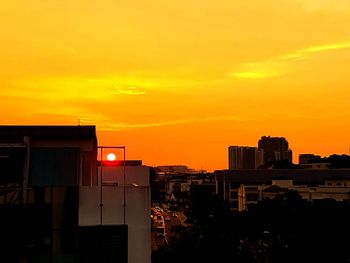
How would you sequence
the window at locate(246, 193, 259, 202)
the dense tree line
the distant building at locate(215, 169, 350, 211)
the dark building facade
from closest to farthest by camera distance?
the dark building facade < the dense tree line < the window at locate(246, 193, 259, 202) < the distant building at locate(215, 169, 350, 211)

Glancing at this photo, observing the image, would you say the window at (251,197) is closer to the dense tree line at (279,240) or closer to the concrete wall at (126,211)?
the dense tree line at (279,240)

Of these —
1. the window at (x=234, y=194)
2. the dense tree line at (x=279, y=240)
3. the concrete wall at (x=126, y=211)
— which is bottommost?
the dense tree line at (x=279, y=240)

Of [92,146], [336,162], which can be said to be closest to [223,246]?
[92,146]

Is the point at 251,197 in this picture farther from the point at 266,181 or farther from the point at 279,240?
the point at 279,240

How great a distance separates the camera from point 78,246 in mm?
16953

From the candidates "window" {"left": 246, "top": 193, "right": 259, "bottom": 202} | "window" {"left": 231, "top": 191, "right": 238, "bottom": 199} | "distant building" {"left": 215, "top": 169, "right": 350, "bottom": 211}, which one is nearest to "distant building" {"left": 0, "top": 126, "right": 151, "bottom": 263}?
"distant building" {"left": 215, "top": 169, "right": 350, "bottom": 211}

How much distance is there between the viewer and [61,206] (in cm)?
1694

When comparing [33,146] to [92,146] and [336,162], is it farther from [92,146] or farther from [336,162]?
[336,162]

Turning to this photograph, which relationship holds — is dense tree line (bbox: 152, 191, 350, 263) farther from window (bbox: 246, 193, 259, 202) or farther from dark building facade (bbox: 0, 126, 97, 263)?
window (bbox: 246, 193, 259, 202)

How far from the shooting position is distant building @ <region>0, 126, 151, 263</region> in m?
16.6

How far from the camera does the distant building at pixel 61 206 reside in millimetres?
16594

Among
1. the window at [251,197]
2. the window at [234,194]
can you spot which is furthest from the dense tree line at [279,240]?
the window at [234,194]

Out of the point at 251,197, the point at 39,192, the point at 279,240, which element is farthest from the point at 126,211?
the point at 251,197

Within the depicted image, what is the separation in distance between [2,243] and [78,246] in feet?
7.11
